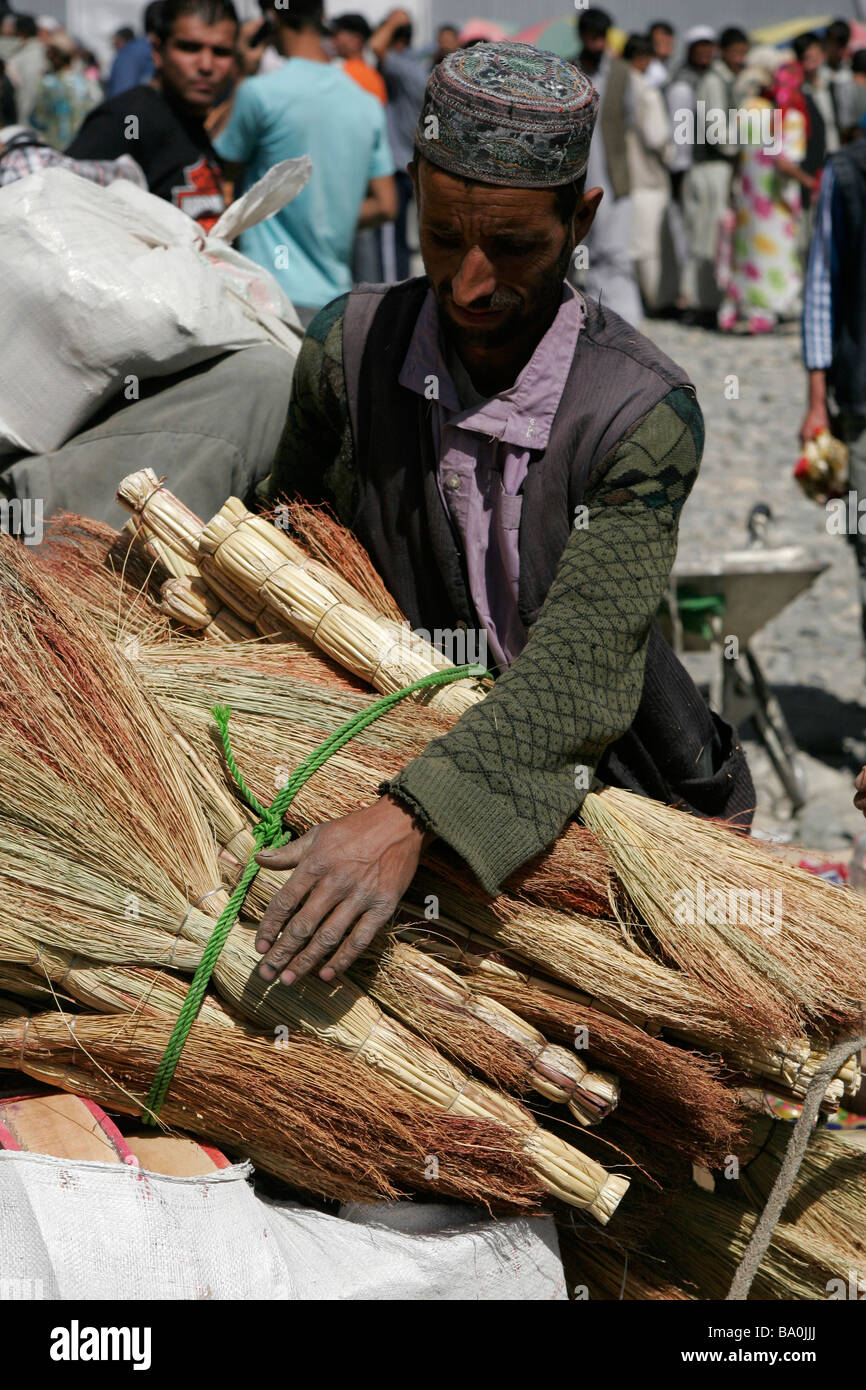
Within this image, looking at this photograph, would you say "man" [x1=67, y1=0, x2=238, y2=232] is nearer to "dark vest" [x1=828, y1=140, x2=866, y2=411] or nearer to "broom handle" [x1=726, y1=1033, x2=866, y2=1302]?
"dark vest" [x1=828, y1=140, x2=866, y2=411]

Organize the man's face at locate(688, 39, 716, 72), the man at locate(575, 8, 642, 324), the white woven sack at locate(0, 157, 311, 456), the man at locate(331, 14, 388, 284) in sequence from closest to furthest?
the white woven sack at locate(0, 157, 311, 456), the man at locate(331, 14, 388, 284), the man at locate(575, 8, 642, 324), the man's face at locate(688, 39, 716, 72)

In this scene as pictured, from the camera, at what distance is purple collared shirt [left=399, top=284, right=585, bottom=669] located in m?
1.84

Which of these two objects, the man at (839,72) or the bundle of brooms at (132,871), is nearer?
the bundle of brooms at (132,871)

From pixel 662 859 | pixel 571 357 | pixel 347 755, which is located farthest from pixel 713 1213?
pixel 571 357

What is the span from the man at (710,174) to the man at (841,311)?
23.8 feet

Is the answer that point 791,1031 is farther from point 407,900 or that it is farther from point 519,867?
point 407,900

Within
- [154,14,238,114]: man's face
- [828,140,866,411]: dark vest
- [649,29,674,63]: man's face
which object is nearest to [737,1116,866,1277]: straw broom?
[154,14,238,114]: man's face

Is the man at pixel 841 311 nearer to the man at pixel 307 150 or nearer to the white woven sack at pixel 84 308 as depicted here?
the man at pixel 307 150

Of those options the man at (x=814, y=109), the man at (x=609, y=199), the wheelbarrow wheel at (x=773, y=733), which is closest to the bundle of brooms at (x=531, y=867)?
the wheelbarrow wheel at (x=773, y=733)

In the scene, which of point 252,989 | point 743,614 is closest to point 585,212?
point 252,989

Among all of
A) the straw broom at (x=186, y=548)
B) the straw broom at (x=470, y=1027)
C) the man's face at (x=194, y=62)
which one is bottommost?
the straw broom at (x=470, y=1027)

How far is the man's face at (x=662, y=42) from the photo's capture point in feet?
42.2

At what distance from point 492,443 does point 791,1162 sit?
40.6 inches

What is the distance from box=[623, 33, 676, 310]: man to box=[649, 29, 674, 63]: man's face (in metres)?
1.24
